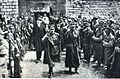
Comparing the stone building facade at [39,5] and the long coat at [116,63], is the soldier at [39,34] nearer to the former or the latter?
the long coat at [116,63]

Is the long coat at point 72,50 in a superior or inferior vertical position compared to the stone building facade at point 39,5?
inferior

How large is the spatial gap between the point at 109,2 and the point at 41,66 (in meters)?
9.77

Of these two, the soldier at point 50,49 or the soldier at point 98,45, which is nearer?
the soldier at point 50,49

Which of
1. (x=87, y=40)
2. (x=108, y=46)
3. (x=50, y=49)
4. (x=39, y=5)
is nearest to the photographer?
(x=50, y=49)

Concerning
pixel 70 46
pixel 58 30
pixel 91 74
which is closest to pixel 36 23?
pixel 58 30

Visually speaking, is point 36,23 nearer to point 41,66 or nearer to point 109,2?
point 41,66

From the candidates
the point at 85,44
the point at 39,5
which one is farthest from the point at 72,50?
the point at 39,5

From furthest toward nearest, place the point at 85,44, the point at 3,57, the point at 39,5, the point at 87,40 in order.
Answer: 1. the point at 39,5
2. the point at 85,44
3. the point at 87,40
4. the point at 3,57

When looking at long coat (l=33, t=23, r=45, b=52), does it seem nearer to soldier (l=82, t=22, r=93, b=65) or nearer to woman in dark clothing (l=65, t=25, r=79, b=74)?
soldier (l=82, t=22, r=93, b=65)

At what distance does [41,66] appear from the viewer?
34.6 ft

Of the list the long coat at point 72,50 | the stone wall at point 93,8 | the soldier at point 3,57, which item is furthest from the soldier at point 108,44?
the stone wall at point 93,8

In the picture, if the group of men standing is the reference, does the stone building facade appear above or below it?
above

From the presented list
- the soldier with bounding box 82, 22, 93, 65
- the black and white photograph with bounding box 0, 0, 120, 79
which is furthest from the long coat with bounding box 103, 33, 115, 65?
the soldier with bounding box 82, 22, 93, 65

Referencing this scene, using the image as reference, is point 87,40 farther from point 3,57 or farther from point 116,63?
point 3,57
